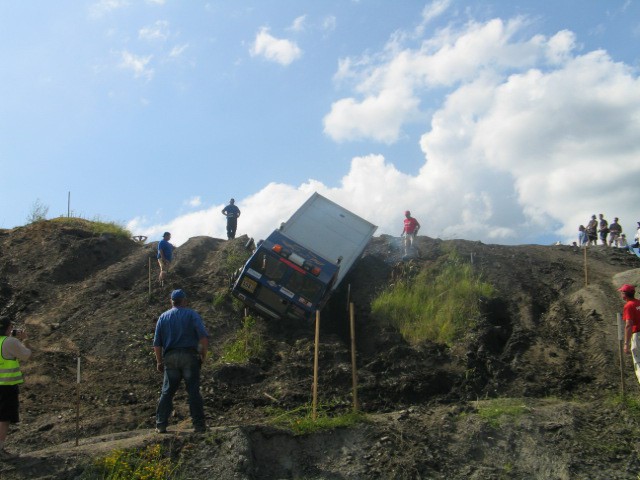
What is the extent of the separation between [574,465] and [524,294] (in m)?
9.11

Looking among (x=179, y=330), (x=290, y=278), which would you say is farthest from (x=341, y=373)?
(x=179, y=330)

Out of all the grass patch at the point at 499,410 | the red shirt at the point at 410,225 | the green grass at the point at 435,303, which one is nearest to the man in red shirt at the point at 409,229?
the red shirt at the point at 410,225

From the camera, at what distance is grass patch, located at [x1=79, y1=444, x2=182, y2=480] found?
340 inches

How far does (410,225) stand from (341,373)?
381 inches

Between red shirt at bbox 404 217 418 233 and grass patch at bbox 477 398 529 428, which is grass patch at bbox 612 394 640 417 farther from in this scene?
red shirt at bbox 404 217 418 233

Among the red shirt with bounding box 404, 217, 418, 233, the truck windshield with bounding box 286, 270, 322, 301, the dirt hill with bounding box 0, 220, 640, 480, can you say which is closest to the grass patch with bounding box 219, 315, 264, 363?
the dirt hill with bounding box 0, 220, 640, 480

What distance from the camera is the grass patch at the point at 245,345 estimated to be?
15.6 m

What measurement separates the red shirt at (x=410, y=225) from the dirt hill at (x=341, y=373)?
997mm

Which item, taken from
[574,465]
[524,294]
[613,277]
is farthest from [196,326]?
[613,277]

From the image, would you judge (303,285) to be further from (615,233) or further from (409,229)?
(615,233)

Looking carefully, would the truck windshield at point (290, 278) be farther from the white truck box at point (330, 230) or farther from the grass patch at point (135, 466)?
the grass patch at point (135, 466)

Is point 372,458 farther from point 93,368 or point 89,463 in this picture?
point 93,368

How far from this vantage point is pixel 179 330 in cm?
959

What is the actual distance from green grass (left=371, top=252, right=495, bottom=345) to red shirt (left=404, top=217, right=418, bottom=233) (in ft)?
7.40
